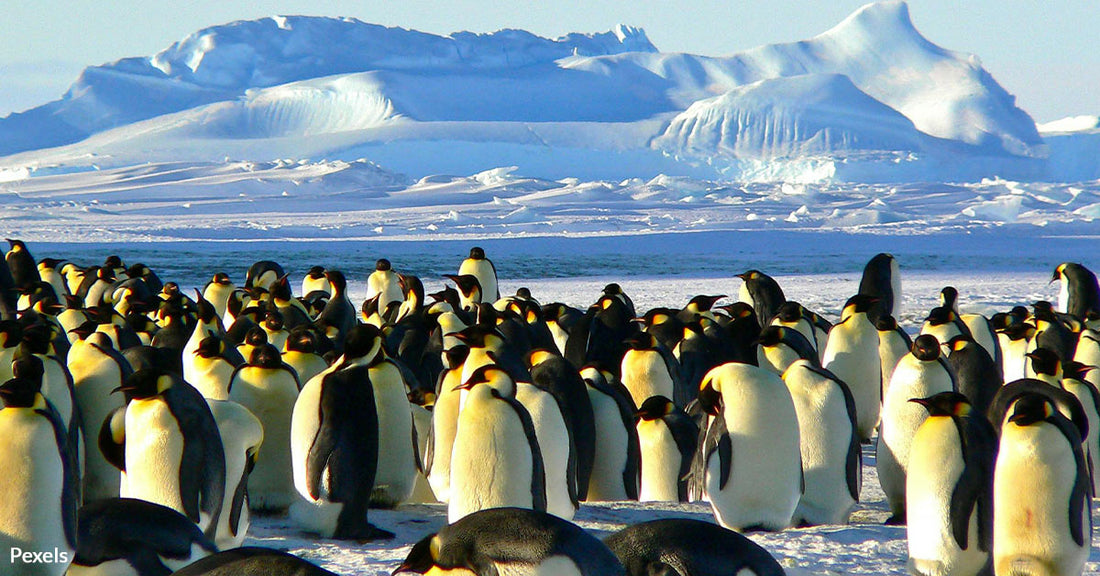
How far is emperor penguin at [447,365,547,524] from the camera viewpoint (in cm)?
322

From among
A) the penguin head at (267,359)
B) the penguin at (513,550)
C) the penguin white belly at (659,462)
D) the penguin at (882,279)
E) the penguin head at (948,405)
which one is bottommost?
the penguin white belly at (659,462)

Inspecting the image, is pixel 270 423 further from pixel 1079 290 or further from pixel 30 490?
pixel 1079 290

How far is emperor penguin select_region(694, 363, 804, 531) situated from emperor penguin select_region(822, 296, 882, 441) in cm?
195

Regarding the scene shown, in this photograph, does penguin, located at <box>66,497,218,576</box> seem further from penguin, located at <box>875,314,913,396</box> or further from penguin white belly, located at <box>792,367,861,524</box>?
penguin, located at <box>875,314,913,396</box>

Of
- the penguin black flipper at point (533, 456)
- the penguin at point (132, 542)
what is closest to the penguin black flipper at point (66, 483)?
the penguin at point (132, 542)

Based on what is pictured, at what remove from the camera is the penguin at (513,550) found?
210cm

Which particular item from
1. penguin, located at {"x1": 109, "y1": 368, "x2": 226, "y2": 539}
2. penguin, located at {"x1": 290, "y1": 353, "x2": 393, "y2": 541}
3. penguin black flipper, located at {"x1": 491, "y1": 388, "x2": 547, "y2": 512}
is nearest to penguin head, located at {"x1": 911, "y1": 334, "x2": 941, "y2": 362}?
penguin black flipper, located at {"x1": 491, "y1": 388, "x2": 547, "y2": 512}

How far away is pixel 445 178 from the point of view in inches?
1793

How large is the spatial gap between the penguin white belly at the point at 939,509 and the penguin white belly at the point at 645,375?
67.7 inches

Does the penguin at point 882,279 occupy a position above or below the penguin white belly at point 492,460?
above

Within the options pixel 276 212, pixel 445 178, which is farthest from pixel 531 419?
pixel 445 178

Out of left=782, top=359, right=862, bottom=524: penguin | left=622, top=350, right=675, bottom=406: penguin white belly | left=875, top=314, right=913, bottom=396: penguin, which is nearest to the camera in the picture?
left=782, top=359, right=862, bottom=524: penguin

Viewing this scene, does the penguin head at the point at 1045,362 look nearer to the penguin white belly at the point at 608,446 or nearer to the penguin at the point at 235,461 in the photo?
the penguin white belly at the point at 608,446

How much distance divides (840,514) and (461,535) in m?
2.35
